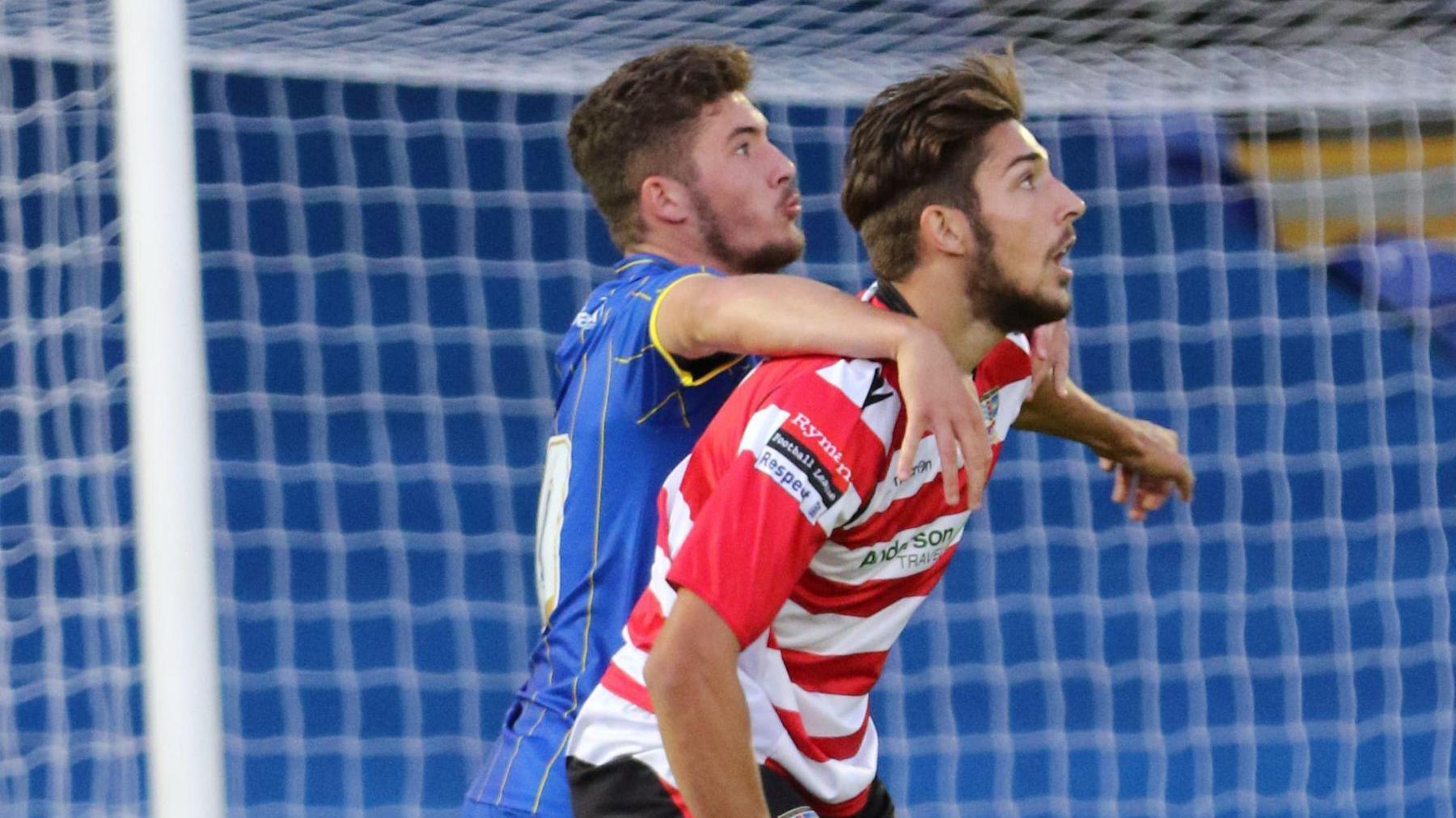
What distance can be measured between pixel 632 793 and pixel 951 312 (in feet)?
2.07

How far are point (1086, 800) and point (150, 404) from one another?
11.3ft

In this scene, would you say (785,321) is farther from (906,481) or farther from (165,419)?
(165,419)

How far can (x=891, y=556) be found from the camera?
6.37ft

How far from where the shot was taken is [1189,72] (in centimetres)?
435

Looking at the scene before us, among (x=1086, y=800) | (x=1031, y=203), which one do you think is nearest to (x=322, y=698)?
(x=1086, y=800)

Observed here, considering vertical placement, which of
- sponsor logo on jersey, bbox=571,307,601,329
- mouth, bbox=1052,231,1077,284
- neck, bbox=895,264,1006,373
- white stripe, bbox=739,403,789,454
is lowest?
white stripe, bbox=739,403,789,454

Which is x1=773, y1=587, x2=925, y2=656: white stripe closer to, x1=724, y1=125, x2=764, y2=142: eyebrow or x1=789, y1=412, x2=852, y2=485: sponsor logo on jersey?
x1=789, y1=412, x2=852, y2=485: sponsor logo on jersey

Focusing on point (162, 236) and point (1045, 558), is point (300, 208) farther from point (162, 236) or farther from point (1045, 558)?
point (162, 236)

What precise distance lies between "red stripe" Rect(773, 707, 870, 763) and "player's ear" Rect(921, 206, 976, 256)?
0.53m

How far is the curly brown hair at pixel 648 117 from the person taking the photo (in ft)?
8.27

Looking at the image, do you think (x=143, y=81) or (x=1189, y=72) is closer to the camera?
(x=143, y=81)

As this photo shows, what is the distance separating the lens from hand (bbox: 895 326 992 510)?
1.77 meters

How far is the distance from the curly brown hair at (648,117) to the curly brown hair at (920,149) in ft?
1.59

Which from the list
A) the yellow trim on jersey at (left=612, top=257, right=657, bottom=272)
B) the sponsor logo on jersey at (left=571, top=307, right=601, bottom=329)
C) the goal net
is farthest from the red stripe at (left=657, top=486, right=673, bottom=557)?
the goal net
